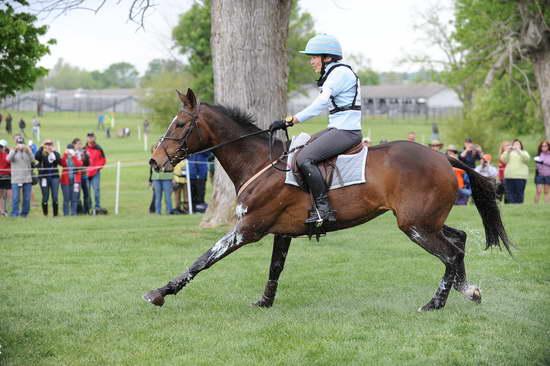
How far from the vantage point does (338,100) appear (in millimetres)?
8211

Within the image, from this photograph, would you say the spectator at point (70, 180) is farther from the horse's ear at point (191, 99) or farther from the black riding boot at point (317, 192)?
the black riding boot at point (317, 192)

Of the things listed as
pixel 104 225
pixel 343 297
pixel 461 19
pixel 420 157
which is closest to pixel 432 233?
pixel 420 157

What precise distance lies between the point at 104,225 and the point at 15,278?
7.24 metres

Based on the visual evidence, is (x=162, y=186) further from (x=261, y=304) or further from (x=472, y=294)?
(x=472, y=294)

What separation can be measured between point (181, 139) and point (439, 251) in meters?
3.25

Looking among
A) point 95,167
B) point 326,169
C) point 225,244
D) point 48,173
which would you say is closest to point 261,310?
point 225,244

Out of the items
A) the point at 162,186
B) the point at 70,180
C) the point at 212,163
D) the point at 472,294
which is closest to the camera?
the point at 472,294

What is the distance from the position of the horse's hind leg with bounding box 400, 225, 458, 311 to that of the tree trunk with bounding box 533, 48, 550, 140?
94.8ft

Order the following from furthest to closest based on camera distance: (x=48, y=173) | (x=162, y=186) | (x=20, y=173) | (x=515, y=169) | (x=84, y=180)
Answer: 1. (x=515, y=169)
2. (x=162, y=186)
3. (x=84, y=180)
4. (x=48, y=173)
5. (x=20, y=173)

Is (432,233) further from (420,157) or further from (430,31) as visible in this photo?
(430,31)

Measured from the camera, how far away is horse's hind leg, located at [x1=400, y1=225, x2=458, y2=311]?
8102 millimetres

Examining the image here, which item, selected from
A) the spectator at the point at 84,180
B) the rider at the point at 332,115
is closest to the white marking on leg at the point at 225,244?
the rider at the point at 332,115

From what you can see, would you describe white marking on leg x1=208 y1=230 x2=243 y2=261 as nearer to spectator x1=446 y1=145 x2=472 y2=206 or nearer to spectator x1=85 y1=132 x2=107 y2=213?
spectator x1=446 y1=145 x2=472 y2=206

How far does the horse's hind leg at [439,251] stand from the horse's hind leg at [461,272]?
0.09 m
